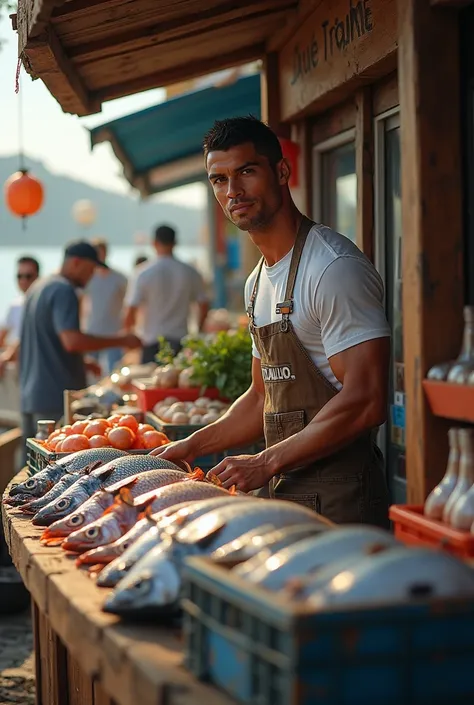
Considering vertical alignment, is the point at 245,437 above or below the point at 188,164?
below

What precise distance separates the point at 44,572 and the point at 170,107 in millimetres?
7981

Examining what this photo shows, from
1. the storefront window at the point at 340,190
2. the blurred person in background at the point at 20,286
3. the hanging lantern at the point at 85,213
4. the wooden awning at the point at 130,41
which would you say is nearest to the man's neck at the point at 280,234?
the wooden awning at the point at 130,41

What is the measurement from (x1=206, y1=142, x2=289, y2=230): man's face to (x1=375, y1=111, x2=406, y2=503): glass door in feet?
4.75

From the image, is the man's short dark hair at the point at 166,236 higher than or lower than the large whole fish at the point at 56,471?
higher

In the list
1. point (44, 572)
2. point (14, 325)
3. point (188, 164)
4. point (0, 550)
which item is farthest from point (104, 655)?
point (188, 164)

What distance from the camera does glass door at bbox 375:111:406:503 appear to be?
5.30 meters

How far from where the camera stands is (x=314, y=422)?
3.70m

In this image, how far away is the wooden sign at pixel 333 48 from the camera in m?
4.44

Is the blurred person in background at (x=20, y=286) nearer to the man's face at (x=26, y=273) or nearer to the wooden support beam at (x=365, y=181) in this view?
the man's face at (x=26, y=273)

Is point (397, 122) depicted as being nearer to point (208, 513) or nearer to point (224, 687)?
point (208, 513)

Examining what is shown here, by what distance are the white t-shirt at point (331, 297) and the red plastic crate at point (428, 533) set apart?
0.98 meters

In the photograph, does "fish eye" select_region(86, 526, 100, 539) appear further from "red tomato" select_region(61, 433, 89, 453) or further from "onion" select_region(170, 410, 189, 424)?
"onion" select_region(170, 410, 189, 424)

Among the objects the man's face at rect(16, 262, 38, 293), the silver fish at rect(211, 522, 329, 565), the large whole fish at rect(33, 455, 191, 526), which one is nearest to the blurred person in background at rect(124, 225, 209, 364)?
the man's face at rect(16, 262, 38, 293)

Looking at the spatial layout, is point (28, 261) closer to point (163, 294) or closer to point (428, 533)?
point (163, 294)
